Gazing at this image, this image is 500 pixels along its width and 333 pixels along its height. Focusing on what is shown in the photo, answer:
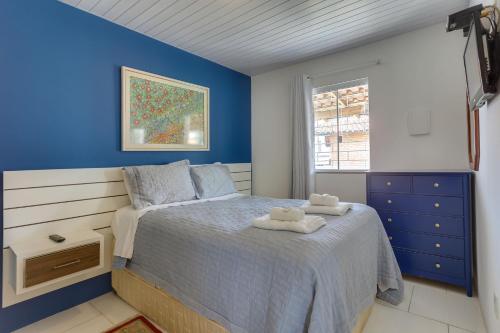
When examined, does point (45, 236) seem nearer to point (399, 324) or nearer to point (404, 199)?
point (399, 324)

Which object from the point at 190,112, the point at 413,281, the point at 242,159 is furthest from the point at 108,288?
the point at 413,281

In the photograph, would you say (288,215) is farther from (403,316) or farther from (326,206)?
(403,316)

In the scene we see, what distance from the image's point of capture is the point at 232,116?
373 cm

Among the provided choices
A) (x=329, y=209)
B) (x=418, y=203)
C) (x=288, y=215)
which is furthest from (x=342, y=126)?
(x=288, y=215)

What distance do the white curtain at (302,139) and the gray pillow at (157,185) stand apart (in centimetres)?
142

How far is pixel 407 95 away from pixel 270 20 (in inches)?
63.3

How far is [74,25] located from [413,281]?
12.5 feet

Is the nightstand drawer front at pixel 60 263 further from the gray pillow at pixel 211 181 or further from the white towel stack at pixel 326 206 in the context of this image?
the white towel stack at pixel 326 206

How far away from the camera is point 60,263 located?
1771mm

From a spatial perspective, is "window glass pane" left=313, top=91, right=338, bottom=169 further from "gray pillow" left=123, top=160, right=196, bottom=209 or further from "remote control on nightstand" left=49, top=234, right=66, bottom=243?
"remote control on nightstand" left=49, top=234, right=66, bottom=243

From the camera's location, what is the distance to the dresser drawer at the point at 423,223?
2209 millimetres

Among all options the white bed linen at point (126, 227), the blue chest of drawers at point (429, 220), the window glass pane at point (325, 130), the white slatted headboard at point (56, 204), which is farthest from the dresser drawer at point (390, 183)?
the white slatted headboard at point (56, 204)

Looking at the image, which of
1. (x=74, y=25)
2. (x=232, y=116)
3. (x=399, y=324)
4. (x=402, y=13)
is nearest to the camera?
(x=399, y=324)

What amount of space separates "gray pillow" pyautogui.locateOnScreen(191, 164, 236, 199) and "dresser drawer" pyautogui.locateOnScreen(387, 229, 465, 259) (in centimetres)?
174
